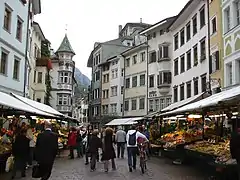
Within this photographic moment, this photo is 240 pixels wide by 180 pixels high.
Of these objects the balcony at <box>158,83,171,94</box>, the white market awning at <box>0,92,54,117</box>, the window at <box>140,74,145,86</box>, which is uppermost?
the window at <box>140,74,145,86</box>

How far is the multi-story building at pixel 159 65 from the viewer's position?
142 ft

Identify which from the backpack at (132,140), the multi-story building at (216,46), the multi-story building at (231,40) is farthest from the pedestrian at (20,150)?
the multi-story building at (216,46)

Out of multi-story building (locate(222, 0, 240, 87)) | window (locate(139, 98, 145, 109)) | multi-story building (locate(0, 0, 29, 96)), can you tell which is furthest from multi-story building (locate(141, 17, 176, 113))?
multi-story building (locate(0, 0, 29, 96))

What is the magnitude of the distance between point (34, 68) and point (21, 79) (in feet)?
39.4

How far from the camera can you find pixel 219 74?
23719 millimetres

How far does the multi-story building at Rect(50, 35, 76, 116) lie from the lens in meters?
64.0

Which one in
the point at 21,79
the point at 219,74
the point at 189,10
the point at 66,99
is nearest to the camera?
the point at 219,74

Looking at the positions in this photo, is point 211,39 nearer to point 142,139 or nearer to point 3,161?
point 142,139

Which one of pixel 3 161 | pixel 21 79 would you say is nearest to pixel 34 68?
pixel 21 79

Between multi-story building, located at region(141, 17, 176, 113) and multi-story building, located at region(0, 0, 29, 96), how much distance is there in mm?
19258

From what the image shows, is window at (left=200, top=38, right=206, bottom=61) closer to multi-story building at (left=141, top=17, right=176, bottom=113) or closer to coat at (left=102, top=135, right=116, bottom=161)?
multi-story building at (left=141, top=17, right=176, bottom=113)

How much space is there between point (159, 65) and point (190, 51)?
1268 cm

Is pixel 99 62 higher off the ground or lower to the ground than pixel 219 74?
higher

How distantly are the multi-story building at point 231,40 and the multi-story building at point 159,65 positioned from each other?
19116 millimetres
